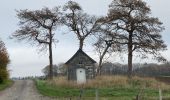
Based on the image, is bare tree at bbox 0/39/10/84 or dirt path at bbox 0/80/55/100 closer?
dirt path at bbox 0/80/55/100

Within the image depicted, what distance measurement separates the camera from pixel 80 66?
186 feet

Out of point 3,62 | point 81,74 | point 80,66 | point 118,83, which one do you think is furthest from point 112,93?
point 3,62

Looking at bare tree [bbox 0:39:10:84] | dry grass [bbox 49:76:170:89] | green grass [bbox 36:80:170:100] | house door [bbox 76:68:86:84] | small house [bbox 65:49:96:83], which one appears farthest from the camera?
bare tree [bbox 0:39:10:84]

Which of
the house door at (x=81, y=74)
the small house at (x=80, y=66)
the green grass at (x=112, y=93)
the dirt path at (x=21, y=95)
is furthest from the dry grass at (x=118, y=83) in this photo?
the house door at (x=81, y=74)

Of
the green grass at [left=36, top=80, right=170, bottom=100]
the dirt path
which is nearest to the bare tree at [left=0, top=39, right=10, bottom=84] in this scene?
the dirt path

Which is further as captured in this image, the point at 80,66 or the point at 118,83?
the point at 80,66

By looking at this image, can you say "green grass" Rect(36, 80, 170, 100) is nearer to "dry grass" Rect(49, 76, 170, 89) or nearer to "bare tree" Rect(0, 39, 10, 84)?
"dry grass" Rect(49, 76, 170, 89)

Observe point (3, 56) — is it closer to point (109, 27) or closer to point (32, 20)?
point (32, 20)

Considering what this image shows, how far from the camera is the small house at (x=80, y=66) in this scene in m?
56.5

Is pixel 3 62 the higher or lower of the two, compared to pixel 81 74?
higher

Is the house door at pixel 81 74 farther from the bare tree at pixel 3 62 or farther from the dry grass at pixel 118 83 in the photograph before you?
the bare tree at pixel 3 62

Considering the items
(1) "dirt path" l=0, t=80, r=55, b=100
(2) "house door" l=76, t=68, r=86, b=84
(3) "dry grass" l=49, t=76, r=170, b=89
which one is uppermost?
(2) "house door" l=76, t=68, r=86, b=84

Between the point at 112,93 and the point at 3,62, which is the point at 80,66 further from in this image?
the point at 112,93

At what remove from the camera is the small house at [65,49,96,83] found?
56.5 m
